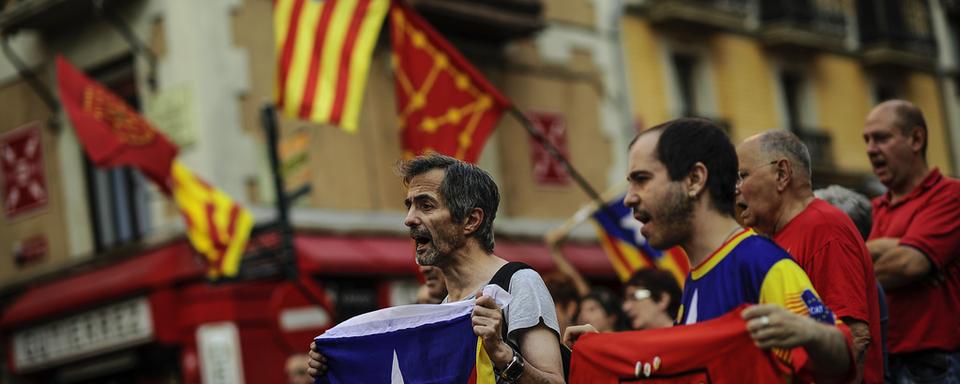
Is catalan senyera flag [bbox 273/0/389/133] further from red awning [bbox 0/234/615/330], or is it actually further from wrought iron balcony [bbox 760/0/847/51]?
wrought iron balcony [bbox 760/0/847/51]

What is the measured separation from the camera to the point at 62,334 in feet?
56.0

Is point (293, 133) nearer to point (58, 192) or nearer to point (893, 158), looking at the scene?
point (58, 192)

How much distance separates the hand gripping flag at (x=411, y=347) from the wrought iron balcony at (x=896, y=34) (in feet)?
77.1

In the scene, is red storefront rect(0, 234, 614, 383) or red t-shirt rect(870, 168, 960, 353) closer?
red t-shirt rect(870, 168, 960, 353)

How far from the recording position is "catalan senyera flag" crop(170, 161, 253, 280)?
42.5ft

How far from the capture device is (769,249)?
13.4ft

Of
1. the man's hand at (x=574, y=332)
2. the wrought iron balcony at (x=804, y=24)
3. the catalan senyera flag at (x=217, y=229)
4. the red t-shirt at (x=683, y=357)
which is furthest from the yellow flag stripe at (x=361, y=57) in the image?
the wrought iron balcony at (x=804, y=24)

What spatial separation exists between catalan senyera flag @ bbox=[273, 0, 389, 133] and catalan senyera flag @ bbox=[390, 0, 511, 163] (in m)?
0.41

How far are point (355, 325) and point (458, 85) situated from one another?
246 inches

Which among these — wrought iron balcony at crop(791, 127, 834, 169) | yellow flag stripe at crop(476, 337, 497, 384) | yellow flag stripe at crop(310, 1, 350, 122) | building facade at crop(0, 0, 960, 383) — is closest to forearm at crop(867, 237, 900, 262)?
yellow flag stripe at crop(476, 337, 497, 384)

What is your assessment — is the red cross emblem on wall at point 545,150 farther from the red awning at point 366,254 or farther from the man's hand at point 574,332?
the man's hand at point 574,332

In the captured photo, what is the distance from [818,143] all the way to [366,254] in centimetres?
1127

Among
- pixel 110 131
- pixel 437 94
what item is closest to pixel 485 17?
pixel 110 131

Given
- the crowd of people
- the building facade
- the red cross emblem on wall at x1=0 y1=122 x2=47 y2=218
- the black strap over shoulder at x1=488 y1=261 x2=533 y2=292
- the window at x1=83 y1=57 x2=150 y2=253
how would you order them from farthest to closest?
the red cross emblem on wall at x1=0 y1=122 x2=47 y2=218
the window at x1=83 y1=57 x2=150 y2=253
the building facade
the black strap over shoulder at x1=488 y1=261 x2=533 y2=292
the crowd of people
